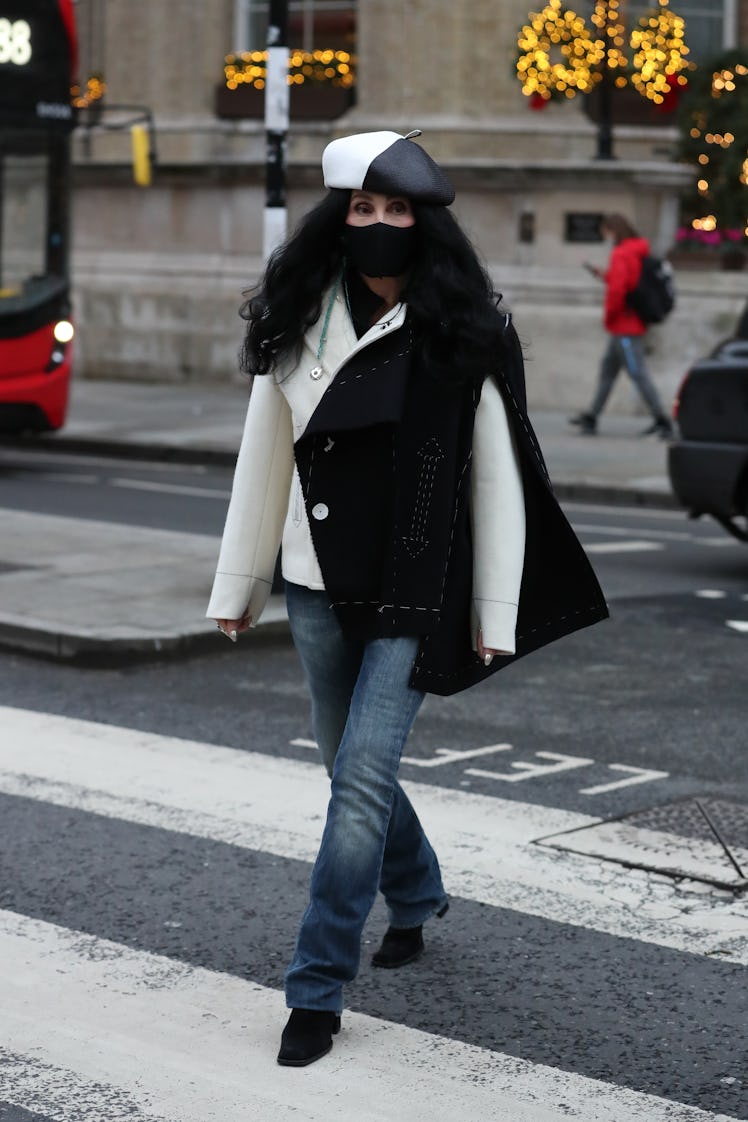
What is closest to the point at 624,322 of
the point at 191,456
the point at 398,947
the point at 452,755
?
the point at 191,456

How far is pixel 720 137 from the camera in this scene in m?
20.6

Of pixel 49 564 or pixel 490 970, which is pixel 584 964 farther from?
pixel 49 564

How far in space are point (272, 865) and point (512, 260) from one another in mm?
16538

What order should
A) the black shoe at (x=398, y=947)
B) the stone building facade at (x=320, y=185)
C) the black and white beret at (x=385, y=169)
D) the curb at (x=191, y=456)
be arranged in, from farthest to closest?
the stone building facade at (x=320, y=185) → the curb at (x=191, y=456) → the black shoe at (x=398, y=947) → the black and white beret at (x=385, y=169)

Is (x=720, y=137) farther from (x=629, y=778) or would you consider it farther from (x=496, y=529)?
(x=496, y=529)

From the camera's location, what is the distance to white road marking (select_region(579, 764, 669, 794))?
21.2 feet

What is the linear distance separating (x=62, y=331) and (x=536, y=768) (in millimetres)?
10634

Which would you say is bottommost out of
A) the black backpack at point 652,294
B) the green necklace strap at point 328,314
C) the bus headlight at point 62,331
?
the bus headlight at point 62,331

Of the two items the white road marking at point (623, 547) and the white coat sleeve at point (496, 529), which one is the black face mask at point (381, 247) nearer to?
the white coat sleeve at point (496, 529)

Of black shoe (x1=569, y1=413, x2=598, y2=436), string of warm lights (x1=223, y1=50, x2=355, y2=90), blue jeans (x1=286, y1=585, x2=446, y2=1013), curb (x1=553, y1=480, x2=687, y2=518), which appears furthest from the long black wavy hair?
string of warm lights (x1=223, y1=50, x2=355, y2=90)

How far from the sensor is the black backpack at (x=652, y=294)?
18.4m

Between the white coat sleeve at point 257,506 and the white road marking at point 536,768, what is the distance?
90.2 inches

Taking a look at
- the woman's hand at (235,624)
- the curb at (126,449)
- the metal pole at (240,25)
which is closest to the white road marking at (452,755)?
the woman's hand at (235,624)

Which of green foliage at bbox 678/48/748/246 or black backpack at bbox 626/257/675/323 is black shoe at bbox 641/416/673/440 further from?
green foliage at bbox 678/48/748/246
